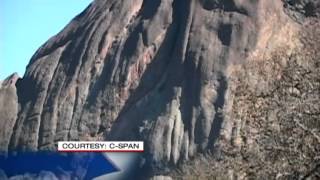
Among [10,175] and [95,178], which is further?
[10,175]

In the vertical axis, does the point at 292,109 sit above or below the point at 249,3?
below

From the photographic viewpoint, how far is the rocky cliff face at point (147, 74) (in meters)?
89.9

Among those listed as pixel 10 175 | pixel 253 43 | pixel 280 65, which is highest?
pixel 253 43

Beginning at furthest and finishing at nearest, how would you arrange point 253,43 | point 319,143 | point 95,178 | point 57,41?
point 57,41 < point 253,43 < point 95,178 < point 319,143

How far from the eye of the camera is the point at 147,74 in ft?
333

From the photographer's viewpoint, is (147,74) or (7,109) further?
(7,109)

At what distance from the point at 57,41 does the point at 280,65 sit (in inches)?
3715

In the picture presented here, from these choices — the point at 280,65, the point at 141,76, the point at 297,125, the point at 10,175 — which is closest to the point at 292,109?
the point at 297,125

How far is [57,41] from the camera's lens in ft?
378

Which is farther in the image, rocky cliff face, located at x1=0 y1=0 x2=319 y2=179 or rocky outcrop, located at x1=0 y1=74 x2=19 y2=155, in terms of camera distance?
rocky outcrop, located at x1=0 y1=74 x2=19 y2=155

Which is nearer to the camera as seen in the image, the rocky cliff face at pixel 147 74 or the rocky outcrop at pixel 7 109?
the rocky cliff face at pixel 147 74

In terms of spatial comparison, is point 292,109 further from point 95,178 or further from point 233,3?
point 233,3

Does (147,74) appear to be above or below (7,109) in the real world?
above

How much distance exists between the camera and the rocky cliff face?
89.9m
